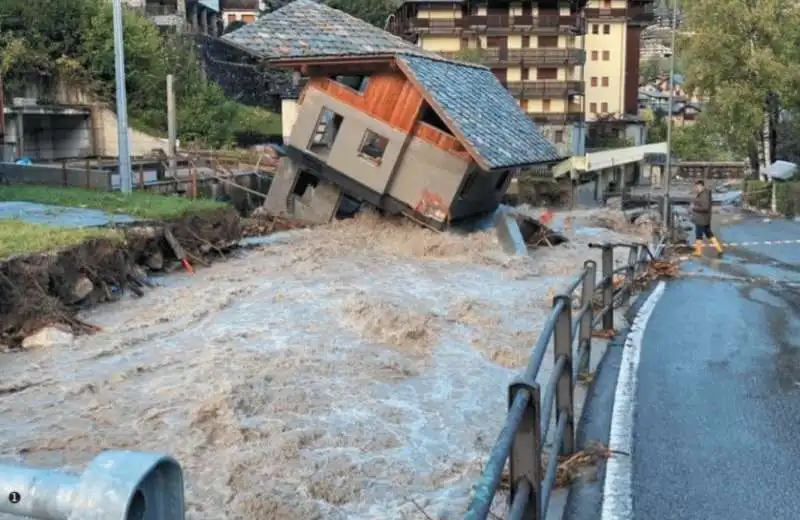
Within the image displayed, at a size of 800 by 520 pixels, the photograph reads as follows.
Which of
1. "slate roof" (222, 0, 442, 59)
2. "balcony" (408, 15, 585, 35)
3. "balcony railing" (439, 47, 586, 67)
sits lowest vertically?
"slate roof" (222, 0, 442, 59)

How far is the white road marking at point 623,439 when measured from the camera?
5621 millimetres

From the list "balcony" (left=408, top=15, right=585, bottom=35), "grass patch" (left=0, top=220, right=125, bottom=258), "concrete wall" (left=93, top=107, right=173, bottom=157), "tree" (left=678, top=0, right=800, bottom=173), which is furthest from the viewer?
"balcony" (left=408, top=15, right=585, bottom=35)

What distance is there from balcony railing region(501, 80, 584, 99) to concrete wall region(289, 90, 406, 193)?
39.3m

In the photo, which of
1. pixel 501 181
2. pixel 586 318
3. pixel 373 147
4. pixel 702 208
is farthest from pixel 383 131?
pixel 586 318

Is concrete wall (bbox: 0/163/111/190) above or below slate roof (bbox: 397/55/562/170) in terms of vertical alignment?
below

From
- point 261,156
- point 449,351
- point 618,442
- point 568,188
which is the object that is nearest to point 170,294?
point 449,351

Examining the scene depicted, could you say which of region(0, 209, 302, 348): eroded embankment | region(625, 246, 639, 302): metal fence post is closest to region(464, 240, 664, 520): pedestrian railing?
region(625, 246, 639, 302): metal fence post

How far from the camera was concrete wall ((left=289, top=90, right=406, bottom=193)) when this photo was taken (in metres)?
23.6

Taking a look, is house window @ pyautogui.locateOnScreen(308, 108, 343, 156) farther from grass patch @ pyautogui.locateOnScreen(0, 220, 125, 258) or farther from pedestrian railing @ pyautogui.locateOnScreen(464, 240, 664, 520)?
pedestrian railing @ pyautogui.locateOnScreen(464, 240, 664, 520)

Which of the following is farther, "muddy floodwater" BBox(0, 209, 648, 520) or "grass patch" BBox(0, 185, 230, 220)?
"grass patch" BBox(0, 185, 230, 220)

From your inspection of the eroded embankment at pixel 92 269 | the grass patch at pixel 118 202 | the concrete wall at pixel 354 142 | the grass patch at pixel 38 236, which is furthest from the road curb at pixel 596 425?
the concrete wall at pixel 354 142

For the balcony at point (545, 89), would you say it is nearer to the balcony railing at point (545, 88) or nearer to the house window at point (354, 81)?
the balcony railing at point (545, 88)

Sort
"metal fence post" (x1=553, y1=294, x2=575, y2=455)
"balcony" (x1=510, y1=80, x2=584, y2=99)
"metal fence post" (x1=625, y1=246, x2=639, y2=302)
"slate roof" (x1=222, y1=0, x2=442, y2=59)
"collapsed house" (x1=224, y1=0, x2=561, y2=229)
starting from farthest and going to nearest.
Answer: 1. "balcony" (x1=510, y1=80, x2=584, y2=99)
2. "slate roof" (x1=222, y1=0, x2=442, y2=59)
3. "collapsed house" (x1=224, y1=0, x2=561, y2=229)
4. "metal fence post" (x1=625, y1=246, x2=639, y2=302)
5. "metal fence post" (x1=553, y1=294, x2=575, y2=455)

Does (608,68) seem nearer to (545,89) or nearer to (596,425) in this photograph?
(545,89)
